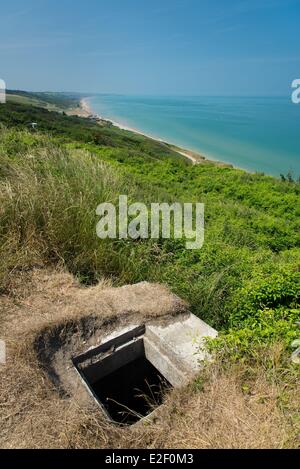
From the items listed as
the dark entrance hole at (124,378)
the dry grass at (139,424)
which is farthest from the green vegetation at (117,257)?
the dark entrance hole at (124,378)

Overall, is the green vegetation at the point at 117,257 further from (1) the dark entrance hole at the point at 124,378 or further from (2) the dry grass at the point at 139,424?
(1) the dark entrance hole at the point at 124,378

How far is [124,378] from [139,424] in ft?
3.21

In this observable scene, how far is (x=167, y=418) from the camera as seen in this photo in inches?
77.9

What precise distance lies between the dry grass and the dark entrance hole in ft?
0.75

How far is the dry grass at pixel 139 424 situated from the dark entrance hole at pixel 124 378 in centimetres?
23

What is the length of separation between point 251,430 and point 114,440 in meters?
0.80

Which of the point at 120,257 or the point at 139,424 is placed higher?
the point at 120,257

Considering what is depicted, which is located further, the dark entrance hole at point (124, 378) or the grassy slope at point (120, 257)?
the grassy slope at point (120, 257)

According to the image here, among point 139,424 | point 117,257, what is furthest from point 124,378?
point 117,257

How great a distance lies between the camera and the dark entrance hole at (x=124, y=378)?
256cm

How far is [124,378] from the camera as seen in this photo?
9.58 feet

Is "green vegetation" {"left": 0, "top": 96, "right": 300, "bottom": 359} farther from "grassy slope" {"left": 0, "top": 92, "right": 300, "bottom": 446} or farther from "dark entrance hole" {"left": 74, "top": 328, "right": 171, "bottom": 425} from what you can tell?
"dark entrance hole" {"left": 74, "top": 328, "right": 171, "bottom": 425}

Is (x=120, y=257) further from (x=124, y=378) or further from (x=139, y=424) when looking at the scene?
(x=139, y=424)
